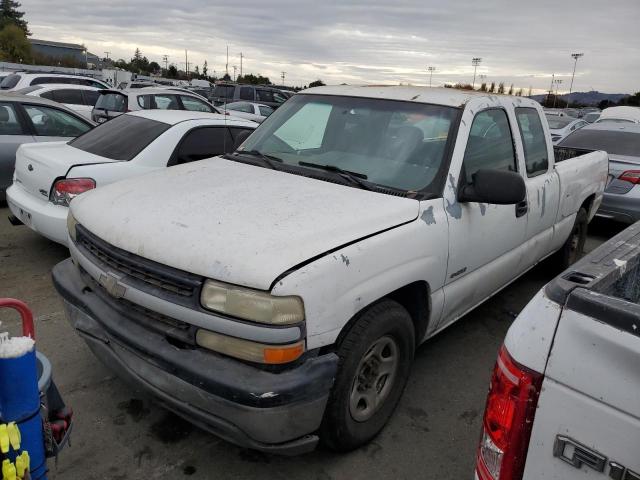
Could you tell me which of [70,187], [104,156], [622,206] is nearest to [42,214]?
[70,187]

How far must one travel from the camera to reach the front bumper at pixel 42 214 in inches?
190

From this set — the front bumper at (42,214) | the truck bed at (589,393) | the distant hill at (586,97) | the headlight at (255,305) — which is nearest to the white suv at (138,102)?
the front bumper at (42,214)

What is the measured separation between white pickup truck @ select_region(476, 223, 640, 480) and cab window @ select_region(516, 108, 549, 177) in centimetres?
277

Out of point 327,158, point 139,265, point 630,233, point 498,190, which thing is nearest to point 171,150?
point 327,158

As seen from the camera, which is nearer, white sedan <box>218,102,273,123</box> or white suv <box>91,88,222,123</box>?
white suv <box>91,88,222,123</box>

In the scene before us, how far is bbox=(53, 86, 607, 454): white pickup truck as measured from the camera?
87.3 inches

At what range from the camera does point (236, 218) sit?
2.58 meters

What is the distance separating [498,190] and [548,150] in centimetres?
186

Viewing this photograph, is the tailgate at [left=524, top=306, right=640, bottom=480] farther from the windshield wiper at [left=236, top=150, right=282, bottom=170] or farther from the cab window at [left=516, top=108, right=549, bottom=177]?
the cab window at [left=516, top=108, right=549, bottom=177]

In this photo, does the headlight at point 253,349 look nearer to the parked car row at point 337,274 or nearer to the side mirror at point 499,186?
the parked car row at point 337,274

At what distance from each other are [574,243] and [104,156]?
5129 millimetres

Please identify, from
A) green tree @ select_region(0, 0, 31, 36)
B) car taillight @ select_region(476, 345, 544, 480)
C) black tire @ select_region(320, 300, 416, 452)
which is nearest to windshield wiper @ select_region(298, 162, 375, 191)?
black tire @ select_region(320, 300, 416, 452)

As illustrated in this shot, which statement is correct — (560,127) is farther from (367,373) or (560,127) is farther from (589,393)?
(589,393)

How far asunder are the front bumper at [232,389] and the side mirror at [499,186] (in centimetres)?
137
